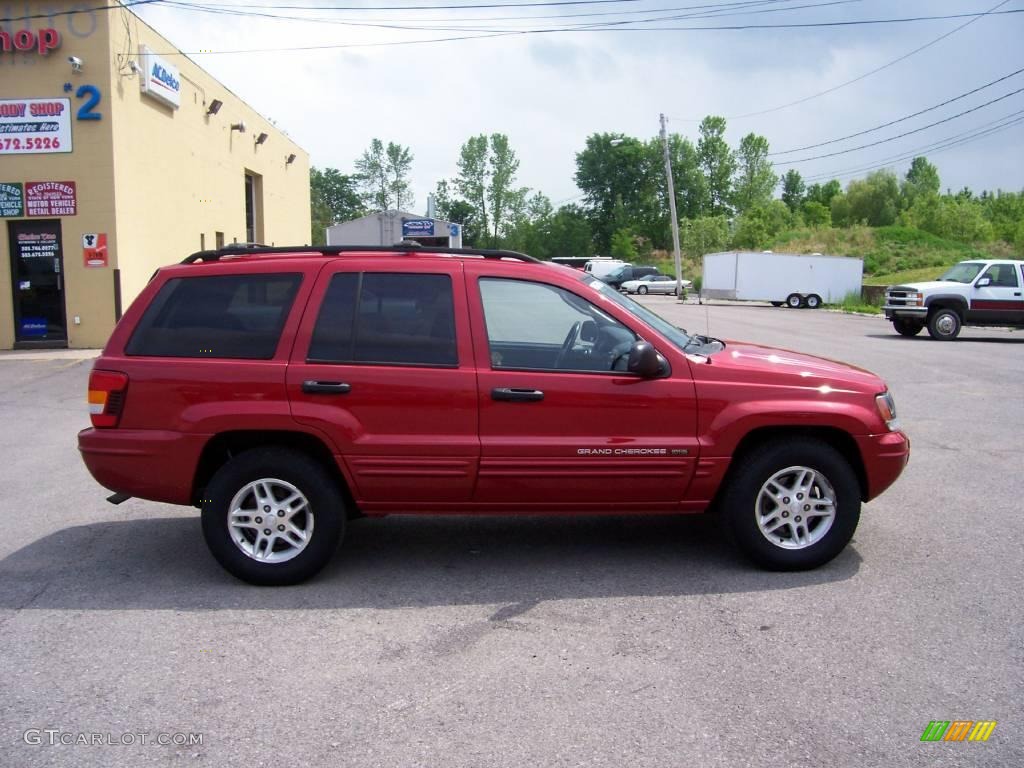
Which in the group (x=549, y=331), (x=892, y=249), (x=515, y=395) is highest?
(x=892, y=249)

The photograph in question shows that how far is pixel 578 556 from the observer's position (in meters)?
5.62

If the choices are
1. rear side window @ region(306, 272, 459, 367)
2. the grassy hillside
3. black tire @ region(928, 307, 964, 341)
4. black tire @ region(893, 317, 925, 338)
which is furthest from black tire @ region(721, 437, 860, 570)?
the grassy hillside

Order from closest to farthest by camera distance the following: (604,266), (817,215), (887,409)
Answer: (887,409) → (604,266) → (817,215)

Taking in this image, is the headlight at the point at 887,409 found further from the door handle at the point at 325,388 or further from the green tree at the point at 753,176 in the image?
the green tree at the point at 753,176

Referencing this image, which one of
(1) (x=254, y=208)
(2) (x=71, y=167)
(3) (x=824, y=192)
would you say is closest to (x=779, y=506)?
(2) (x=71, y=167)

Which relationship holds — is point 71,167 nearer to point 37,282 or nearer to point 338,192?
point 37,282

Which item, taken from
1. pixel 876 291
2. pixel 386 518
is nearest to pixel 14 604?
pixel 386 518

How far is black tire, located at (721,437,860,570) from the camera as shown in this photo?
203 inches

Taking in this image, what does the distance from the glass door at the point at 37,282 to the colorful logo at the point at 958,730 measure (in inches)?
737

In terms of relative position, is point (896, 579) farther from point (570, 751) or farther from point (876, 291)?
point (876, 291)

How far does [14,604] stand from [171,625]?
0.99 metres

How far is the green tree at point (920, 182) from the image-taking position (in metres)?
83.4

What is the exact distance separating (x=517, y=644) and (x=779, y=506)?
1.84 m

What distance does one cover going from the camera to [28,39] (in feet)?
58.0
